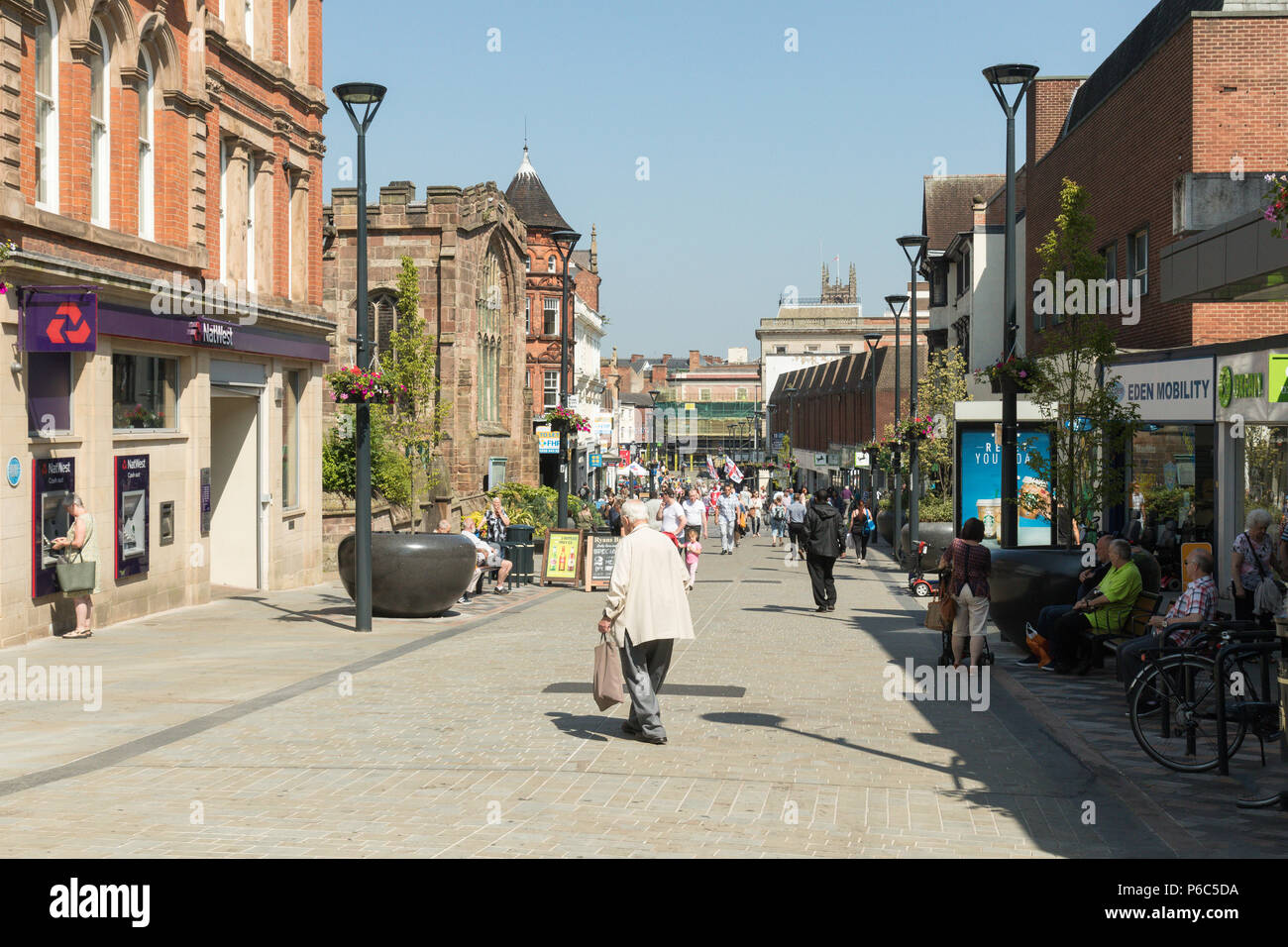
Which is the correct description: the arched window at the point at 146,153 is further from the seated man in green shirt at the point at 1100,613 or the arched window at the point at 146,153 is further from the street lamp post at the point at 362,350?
the seated man in green shirt at the point at 1100,613

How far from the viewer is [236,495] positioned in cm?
2216

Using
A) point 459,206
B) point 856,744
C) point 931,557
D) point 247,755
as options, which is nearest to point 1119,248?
point 931,557

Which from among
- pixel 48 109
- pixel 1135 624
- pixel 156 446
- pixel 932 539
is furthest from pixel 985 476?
pixel 48 109

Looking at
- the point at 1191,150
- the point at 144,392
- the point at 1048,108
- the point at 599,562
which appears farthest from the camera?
the point at 1048,108

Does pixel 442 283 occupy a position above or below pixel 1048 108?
below

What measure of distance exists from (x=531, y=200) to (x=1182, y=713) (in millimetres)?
61765

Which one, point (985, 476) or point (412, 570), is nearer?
point (412, 570)

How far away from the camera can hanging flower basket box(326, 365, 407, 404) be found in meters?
16.4

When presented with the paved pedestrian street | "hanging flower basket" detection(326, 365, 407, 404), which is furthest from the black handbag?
"hanging flower basket" detection(326, 365, 407, 404)

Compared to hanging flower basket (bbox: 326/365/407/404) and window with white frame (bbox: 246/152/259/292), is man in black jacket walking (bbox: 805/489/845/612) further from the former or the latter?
window with white frame (bbox: 246/152/259/292)

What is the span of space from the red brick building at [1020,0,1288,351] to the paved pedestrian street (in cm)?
995

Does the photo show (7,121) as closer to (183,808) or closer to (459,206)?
(183,808)

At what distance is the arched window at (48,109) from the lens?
50.3 ft

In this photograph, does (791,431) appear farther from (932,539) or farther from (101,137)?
(101,137)
